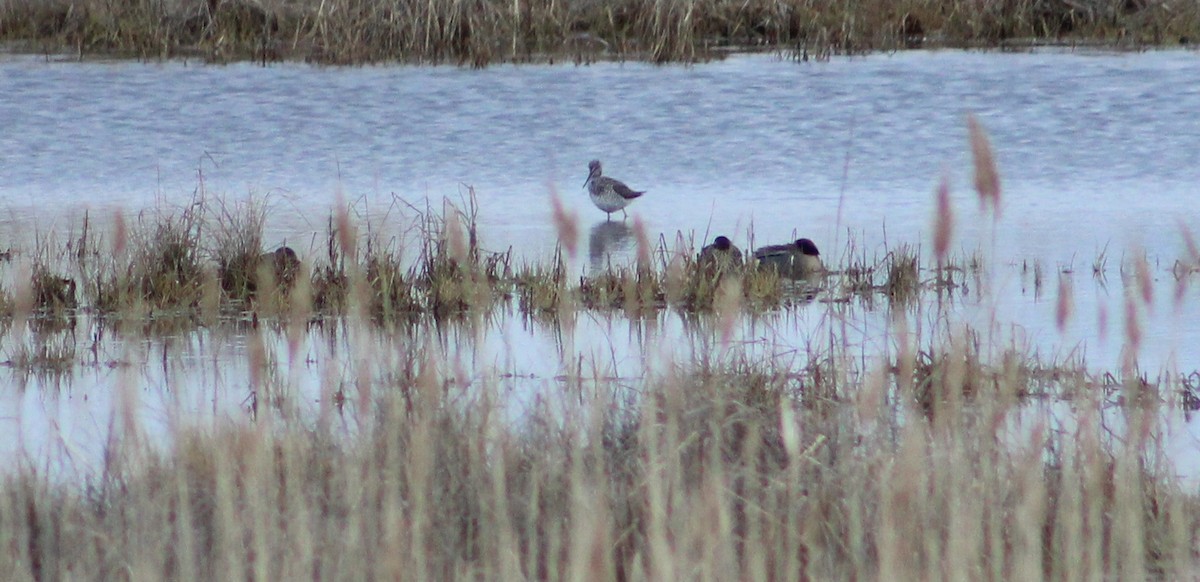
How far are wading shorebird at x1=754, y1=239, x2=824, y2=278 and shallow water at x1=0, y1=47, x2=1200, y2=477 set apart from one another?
0.57 metres

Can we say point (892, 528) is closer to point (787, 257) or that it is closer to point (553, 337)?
point (553, 337)

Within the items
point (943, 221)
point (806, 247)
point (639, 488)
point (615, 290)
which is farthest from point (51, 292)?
point (943, 221)

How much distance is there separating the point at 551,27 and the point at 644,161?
6321 millimetres

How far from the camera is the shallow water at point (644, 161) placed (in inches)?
296

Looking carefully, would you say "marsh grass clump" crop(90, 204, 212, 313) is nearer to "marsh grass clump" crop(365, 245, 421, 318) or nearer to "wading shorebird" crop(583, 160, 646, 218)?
"marsh grass clump" crop(365, 245, 421, 318)

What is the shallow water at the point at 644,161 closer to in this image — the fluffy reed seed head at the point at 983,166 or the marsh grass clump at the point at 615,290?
the marsh grass clump at the point at 615,290

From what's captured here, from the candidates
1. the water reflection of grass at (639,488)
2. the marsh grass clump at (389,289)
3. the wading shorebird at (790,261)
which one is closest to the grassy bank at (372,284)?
the marsh grass clump at (389,289)

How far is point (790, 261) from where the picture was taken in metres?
8.90

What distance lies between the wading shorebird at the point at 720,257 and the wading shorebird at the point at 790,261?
153 millimetres

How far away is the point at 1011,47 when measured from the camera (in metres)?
20.5

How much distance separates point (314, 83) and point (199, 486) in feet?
47.1

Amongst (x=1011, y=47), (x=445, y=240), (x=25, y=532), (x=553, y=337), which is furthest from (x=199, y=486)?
(x=1011, y=47)

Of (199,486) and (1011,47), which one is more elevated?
(1011,47)

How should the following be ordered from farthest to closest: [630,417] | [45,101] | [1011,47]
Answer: [1011,47], [45,101], [630,417]
